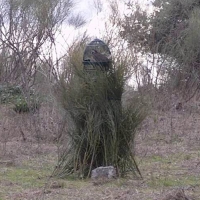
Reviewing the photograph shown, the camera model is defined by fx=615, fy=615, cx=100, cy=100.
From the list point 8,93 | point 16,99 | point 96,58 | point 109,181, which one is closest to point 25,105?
point 16,99

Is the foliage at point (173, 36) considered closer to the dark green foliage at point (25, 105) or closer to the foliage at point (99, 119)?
the dark green foliage at point (25, 105)

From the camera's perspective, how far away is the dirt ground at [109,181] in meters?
7.37

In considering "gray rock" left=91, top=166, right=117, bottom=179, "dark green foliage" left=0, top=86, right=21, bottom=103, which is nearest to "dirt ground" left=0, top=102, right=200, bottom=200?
"gray rock" left=91, top=166, right=117, bottom=179

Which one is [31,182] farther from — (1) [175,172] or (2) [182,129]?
(2) [182,129]

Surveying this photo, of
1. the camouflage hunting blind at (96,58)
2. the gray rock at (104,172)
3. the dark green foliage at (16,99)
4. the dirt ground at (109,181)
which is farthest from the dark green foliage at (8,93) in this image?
the gray rock at (104,172)

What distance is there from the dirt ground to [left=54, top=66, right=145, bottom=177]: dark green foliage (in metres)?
0.35

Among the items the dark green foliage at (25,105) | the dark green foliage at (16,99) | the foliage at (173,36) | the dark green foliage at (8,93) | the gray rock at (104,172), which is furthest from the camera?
the foliage at (173,36)

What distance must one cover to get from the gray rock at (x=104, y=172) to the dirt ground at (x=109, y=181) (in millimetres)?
99

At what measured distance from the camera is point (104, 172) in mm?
8195

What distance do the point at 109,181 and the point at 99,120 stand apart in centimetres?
84

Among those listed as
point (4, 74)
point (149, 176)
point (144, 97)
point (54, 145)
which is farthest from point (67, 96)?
point (4, 74)

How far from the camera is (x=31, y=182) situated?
8.23 meters

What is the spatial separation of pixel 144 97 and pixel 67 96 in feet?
3.67

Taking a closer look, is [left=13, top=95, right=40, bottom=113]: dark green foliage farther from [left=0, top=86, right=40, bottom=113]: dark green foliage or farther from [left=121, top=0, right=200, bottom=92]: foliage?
[left=121, top=0, right=200, bottom=92]: foliage
